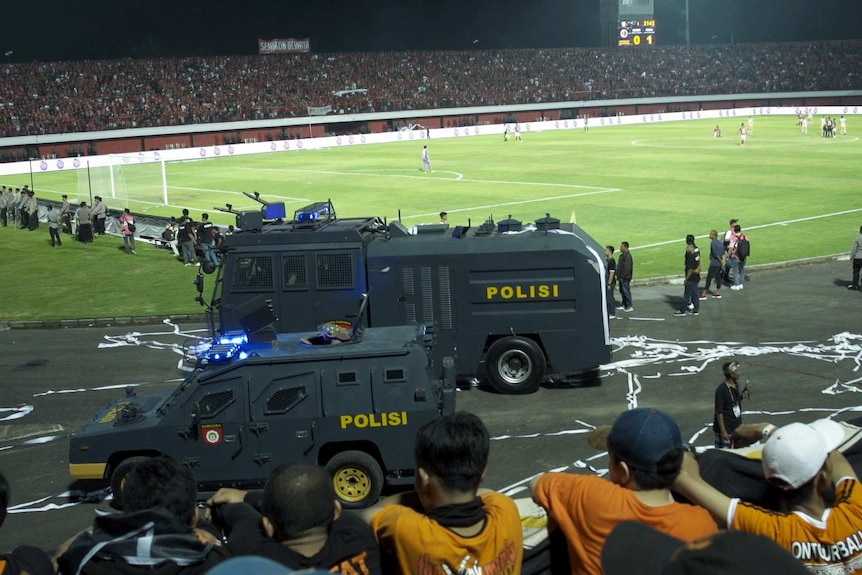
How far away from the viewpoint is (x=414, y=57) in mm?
107812

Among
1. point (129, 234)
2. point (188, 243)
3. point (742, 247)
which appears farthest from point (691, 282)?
point (129, 234)

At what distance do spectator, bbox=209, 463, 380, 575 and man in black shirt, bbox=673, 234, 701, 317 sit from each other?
18.5 m

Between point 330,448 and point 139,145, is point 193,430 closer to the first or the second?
point 330,448

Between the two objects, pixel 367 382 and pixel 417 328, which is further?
pixel 417 328

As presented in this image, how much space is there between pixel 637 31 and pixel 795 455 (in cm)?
11070

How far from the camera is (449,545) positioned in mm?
4453

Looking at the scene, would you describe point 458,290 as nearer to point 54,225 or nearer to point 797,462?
point 797,462

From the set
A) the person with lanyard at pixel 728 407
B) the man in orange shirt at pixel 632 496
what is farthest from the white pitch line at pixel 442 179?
the man in orange shirt at pixel 632 496

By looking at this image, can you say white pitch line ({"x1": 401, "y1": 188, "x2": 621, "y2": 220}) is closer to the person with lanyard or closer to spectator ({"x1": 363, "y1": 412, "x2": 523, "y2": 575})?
the person with lanyard

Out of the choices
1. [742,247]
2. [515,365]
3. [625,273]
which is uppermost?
[742,247]

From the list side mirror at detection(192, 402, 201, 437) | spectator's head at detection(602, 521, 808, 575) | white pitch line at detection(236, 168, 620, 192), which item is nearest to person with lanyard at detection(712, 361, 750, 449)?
side mirror at detection(192, 402, 201, 437)

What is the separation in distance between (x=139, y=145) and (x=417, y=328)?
247 feet

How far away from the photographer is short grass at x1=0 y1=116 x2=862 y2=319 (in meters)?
29.2

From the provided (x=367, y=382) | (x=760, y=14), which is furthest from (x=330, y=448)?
(x=760, y=14)
